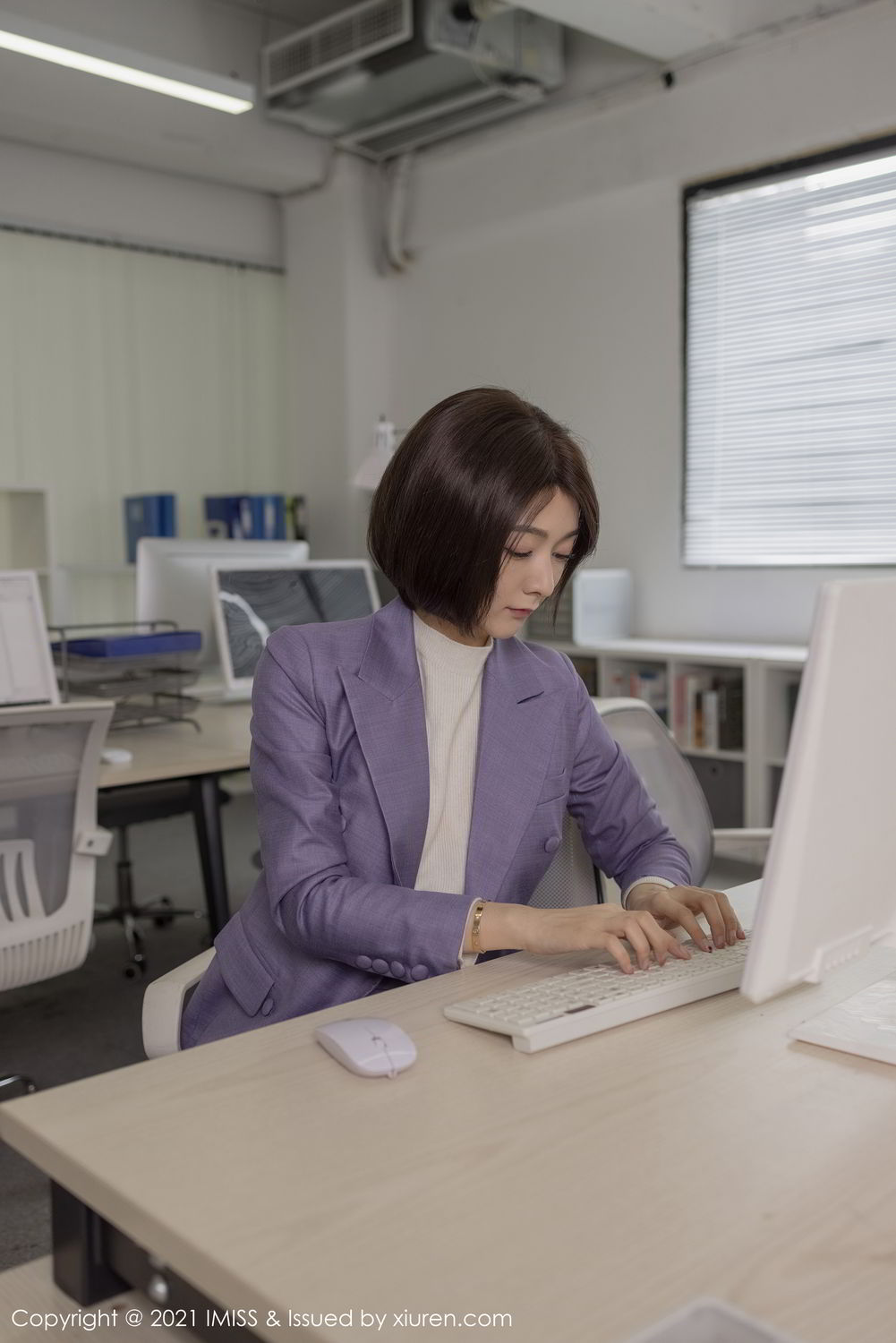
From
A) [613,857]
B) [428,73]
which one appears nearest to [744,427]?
[428,73]

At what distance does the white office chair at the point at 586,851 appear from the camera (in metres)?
1.51

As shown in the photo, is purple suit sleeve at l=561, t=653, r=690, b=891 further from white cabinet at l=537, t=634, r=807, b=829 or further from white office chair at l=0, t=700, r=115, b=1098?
white cabinet at l=537, t=634, r=807, b=829

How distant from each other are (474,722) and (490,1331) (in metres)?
0.98

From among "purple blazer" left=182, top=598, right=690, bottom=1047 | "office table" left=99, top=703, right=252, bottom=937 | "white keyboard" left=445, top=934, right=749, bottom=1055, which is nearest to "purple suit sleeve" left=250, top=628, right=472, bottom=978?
"purple blazer" left=182, top=598, right=690, bottom=1047

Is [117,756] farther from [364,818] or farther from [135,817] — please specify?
[364,818]

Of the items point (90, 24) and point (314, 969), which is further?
point (90, 24)

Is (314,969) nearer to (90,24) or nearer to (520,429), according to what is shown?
(520,429)

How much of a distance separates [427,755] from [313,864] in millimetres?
216

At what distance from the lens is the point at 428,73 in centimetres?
487

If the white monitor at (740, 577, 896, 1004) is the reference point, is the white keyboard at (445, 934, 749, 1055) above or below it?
below

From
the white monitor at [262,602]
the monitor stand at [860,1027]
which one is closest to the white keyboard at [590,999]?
the monitor stand at [860,1027]

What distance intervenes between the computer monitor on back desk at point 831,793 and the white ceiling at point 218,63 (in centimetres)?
385

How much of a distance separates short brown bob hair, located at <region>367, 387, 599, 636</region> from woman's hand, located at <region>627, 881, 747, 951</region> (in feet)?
1.37

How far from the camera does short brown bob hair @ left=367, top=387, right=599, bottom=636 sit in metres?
1.45
